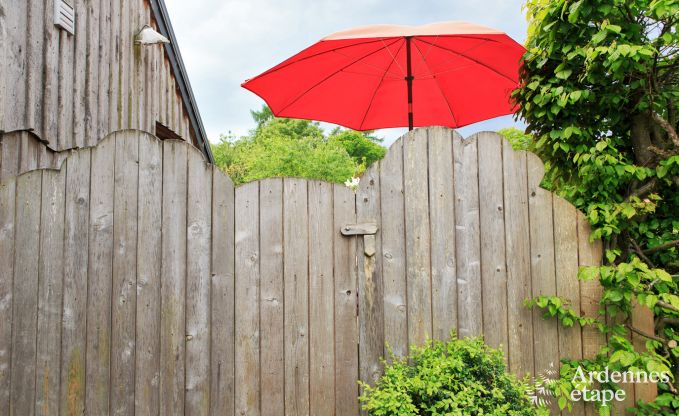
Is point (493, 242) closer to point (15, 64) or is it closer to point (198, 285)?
point (198, 285)

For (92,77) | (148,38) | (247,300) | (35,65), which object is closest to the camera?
(247,300)

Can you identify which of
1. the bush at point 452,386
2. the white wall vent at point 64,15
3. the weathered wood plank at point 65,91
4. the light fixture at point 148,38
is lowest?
the bush at point 452,386

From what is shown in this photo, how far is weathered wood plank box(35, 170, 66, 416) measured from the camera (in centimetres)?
226

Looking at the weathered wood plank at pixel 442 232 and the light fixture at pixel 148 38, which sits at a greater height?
the light fixture at pixel 148 38

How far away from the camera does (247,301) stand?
7.39 feet

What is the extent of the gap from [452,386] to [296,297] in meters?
0.81

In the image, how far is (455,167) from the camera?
7.70 feet

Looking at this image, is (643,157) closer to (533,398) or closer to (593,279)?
(593,279)

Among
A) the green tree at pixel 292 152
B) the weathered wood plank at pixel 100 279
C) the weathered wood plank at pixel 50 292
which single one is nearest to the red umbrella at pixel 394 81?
the weathered wood plank at pixel 100 279

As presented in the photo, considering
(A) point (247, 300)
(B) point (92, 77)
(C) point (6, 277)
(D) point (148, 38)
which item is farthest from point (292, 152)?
(A) point (247, 300)

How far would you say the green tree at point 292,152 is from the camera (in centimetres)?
1319

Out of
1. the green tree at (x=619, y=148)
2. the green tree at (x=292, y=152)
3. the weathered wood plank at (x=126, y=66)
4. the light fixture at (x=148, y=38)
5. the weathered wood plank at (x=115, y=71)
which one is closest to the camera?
the green tree at (x=619, y=148)

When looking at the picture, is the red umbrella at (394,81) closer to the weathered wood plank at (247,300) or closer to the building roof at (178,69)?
the weathered wood plank at (247,300)

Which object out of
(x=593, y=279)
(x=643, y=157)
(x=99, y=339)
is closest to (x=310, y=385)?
(x=99, y=339)
